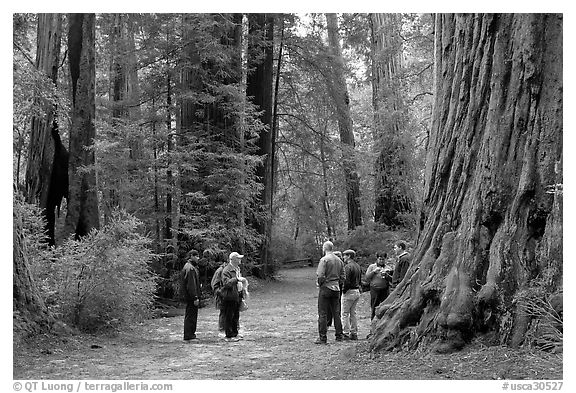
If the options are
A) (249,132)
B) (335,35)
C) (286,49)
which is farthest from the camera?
(335,35)

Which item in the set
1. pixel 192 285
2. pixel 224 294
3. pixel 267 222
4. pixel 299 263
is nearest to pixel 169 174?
pixel 267 222

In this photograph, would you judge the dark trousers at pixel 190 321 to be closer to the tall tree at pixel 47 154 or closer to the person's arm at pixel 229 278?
the person's arm at pixel 229 278

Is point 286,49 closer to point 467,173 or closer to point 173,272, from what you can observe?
point 173,272

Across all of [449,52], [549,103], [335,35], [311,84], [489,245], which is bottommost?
[489,245]

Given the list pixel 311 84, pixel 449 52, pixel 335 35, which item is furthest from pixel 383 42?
pixel 449 52

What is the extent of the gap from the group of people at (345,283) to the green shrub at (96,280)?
3372mm

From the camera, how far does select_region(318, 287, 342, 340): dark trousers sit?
10.3 m

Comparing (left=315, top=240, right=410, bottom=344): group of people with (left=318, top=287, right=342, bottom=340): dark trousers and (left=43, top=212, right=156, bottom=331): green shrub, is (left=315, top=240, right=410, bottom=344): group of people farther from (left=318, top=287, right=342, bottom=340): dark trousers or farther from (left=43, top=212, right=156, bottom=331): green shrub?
(left=43, top=212, right=156, bottom=331): green shrub

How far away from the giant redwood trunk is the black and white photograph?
0.02m

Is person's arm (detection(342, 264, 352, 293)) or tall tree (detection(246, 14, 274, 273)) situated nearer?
person's arm (detection(342, 264, 352, 293))

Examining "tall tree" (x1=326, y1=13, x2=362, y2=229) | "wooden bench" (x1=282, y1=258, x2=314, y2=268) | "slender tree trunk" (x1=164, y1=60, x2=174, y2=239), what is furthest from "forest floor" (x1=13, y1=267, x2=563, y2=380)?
"wooden bench" (x1=282, y1=258, x2=314, y2=268)

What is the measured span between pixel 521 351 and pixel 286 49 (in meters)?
19.2

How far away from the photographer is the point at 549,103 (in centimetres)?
716

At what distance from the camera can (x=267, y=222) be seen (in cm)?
2212
